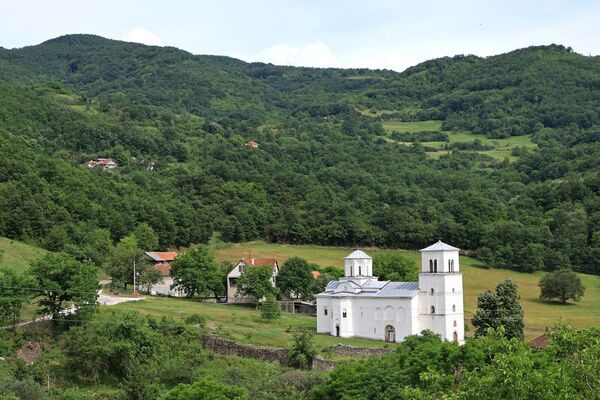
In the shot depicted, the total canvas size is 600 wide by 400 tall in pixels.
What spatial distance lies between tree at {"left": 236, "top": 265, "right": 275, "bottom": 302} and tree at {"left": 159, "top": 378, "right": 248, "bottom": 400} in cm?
3448

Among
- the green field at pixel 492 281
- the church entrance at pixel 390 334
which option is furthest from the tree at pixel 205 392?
the green field at pixel 492 281

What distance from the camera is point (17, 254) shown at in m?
72.8

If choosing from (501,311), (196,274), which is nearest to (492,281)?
(501,311)

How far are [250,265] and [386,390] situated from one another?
35389 mm

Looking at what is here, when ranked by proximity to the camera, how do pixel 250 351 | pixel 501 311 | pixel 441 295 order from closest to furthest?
pixel 250 351 → pixel 501 311 → pixel 441 295

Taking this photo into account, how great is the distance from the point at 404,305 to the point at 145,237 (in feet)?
119

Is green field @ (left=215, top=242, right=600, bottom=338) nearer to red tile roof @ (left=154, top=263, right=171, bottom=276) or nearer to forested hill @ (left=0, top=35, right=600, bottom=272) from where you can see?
forested hill @ (left=0, top=35, right=600, bottom=272)

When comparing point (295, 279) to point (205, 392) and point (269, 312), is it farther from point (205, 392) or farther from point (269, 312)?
point (205, 392)

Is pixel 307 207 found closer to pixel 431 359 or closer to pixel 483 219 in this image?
pixel 483 219

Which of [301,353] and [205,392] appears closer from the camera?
[205,392]

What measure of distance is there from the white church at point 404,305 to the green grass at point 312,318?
5.79 feet

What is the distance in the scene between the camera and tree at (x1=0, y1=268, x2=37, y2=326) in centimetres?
5400

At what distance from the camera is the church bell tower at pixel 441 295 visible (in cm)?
6731

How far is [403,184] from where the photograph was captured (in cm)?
14662
